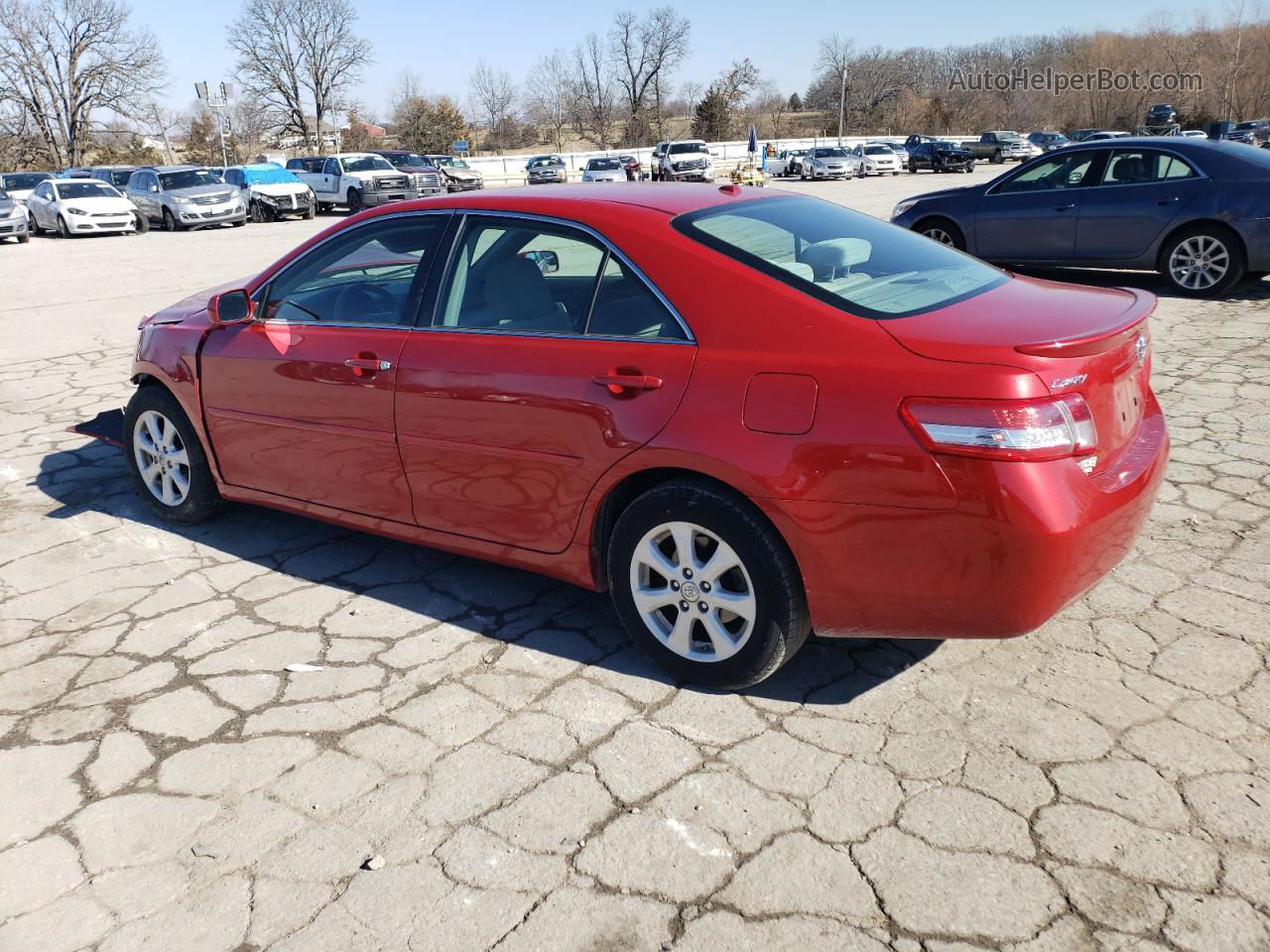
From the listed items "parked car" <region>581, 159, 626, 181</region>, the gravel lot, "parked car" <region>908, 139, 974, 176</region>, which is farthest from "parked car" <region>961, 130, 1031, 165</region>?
the gravel lot

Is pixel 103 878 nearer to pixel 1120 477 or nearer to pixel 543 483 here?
pixel 543 483

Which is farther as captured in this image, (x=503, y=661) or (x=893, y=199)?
(x=893, y=199)

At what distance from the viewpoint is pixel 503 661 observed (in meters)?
3.51

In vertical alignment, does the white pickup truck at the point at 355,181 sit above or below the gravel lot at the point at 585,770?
above

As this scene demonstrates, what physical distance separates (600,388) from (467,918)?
1630 mm

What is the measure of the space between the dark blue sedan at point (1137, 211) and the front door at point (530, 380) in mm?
8030

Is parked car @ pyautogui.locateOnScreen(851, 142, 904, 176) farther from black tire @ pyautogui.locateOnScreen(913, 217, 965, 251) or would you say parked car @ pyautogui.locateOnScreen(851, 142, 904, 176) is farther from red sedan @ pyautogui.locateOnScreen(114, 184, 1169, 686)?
red sedan @ pyautogui.locateOnScreen(114, 184, 1169, 686)

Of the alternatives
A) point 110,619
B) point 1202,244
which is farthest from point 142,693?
point 1202,244

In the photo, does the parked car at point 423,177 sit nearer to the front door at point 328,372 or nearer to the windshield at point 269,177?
the windshield at point 269,177

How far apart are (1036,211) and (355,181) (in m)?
23.0

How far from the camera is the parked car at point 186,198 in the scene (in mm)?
25781

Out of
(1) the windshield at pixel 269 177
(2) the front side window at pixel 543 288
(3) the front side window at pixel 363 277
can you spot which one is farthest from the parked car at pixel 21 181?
(2) the front side window at pixel 543 288

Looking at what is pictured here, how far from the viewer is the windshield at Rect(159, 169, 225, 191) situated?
2650 cm

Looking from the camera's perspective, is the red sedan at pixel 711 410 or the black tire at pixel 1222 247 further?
Result: the black tire at pixel 1222 247
